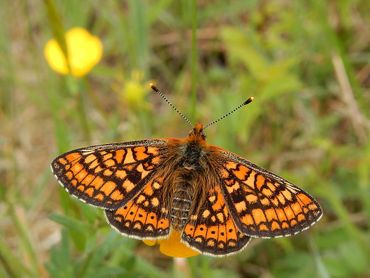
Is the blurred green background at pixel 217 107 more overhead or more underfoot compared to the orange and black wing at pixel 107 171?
more overhead

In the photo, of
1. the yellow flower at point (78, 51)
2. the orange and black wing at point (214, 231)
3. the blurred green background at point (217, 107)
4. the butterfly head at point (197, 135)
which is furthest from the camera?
the yellow flower at point (78, 51)

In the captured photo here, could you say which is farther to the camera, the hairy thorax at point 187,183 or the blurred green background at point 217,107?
the blurred green background at point 217,107

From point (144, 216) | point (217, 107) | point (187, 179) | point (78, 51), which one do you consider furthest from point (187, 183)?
point (78, 51)

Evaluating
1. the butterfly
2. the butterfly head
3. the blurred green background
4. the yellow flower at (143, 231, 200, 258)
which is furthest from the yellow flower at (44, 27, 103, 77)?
the yellow flower at (143, 231, 200, 258)

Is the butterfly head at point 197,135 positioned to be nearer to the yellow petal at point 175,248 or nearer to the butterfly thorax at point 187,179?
the butterfly thorax at point 187,179

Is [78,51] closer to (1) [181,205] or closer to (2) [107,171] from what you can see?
(2) [107,171]

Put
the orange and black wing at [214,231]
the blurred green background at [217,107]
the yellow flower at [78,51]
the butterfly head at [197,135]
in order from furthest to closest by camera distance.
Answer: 1. the yellow flower at [78,51]
2. the blurred green background at [217,107]
3. the butterfly head at [197,135]
4. the orange and black wing at [214,231]

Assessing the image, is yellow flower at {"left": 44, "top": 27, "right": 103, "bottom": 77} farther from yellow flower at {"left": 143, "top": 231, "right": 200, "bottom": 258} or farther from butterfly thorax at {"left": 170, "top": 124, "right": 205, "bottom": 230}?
yellow flower at {"left": 143, "top": 231, "right": 200, "bottom": 258}

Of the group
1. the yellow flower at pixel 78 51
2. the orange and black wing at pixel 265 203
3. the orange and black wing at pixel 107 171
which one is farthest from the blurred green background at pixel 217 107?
the orange and black wing at pixel 265 203
